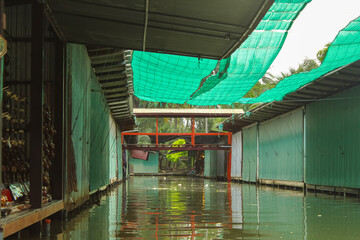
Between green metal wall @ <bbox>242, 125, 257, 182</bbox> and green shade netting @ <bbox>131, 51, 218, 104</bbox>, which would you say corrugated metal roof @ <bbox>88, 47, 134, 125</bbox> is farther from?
green metal wall @ <bbox>242, 125, 257, 182</bbox>

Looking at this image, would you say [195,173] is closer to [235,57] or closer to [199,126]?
[199,126]

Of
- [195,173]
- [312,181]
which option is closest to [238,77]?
[312,181]

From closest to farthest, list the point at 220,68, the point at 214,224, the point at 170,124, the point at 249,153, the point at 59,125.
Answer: the point at 214,224, the point at 59,125, the point at 220,68, the point at 249,153, the point at 170,124

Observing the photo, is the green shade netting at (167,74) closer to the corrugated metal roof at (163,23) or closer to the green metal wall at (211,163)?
the corrugated metal roof at (163,23)

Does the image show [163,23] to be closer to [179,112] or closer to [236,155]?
[179,112]

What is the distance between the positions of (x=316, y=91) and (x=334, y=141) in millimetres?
1821

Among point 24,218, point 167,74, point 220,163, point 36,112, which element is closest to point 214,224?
point 24,218

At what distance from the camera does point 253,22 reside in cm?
603

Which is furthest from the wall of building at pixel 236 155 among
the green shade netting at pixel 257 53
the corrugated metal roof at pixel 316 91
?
the green shade netting at pixel 257 53

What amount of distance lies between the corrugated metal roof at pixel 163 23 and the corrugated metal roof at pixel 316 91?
20.8 ft

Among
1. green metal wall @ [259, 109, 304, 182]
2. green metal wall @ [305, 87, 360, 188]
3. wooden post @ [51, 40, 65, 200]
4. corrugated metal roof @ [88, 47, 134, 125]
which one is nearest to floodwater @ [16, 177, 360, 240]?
wooden post @ [51, 40, 65, 200]

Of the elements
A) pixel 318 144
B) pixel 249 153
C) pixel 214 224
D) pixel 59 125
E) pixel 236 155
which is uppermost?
pixel 59 125

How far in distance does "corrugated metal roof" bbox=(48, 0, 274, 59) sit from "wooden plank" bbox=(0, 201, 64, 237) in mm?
2628

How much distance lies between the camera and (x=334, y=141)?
50.8 feet
